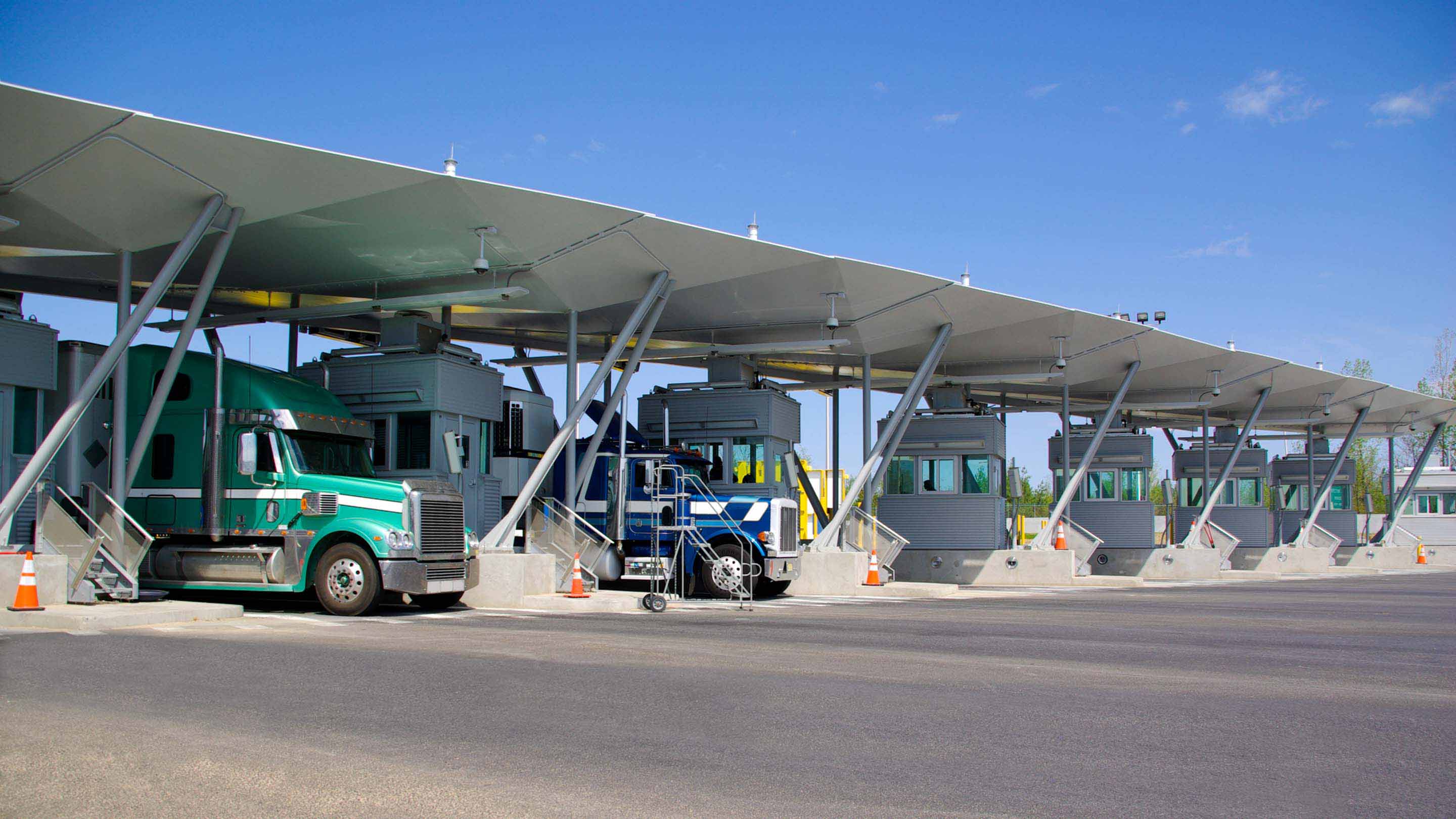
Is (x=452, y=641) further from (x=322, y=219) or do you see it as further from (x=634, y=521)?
(x=634, y=521)

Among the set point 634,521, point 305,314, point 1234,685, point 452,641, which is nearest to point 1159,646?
point 1234,685

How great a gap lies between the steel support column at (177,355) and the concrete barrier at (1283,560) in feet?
109

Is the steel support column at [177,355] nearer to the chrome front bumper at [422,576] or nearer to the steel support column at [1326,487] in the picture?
the chrome front bumper at [422,576]

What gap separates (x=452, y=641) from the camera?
11.7 metres

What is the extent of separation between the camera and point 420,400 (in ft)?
62.1

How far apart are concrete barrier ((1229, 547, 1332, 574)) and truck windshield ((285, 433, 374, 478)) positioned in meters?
30.9

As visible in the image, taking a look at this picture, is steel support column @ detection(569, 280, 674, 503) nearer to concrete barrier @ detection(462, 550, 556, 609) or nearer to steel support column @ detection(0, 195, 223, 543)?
concrete barrier @ detection(462, 550, 556, 609)

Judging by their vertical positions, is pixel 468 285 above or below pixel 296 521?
above

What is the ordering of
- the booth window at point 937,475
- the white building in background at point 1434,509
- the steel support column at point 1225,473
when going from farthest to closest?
the white building in background at point 1434,509
the steel support column at point 1225,473
the booth window at point 937,475

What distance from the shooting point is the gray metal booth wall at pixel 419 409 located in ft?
62.0

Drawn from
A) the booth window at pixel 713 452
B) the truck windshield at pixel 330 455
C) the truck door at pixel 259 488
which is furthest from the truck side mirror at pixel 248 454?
the booth window at pixel 713 452

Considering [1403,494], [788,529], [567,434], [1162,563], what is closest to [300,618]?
[567,434]

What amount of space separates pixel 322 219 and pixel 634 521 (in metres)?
7.31

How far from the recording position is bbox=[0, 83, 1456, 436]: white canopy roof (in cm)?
1370
